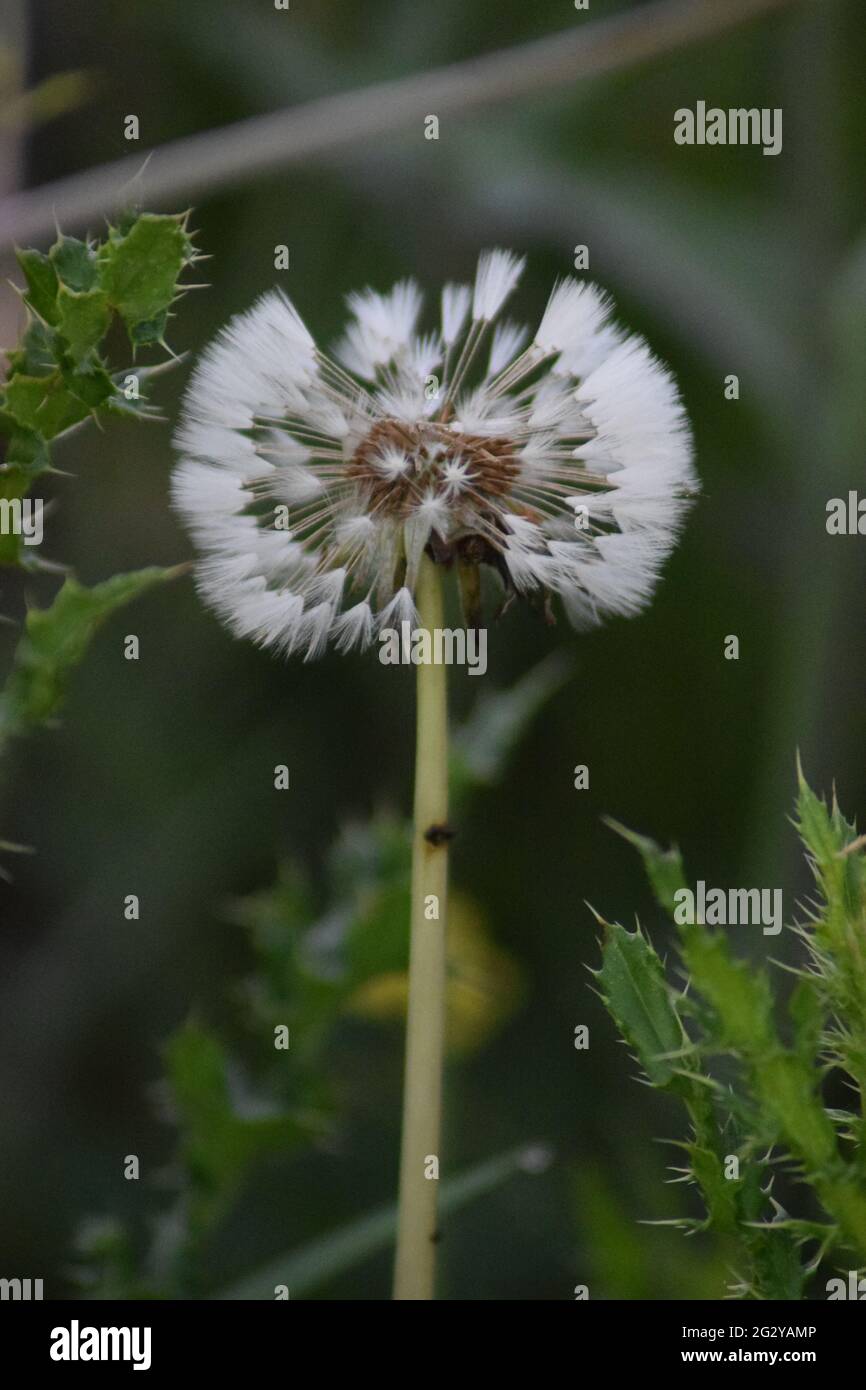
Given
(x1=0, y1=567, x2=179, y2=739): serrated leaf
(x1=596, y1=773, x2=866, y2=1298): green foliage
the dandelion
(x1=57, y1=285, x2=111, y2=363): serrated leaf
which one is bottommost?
(x1=596, y1=773, x2=866, y2=1298): green foliage

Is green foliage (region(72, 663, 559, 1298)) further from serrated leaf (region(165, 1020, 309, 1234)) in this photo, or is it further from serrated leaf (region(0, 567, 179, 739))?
serrated leaf (region(0, 567, 179, 739))

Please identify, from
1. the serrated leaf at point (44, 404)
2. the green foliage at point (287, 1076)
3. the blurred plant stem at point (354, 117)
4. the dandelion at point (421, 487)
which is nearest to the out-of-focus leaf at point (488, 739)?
the green foliage at point (287, 1076)

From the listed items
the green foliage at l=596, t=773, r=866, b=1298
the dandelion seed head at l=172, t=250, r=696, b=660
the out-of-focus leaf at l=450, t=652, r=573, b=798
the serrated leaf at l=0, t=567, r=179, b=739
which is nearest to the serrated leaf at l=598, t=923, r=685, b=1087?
the green foliage at l=596, t=773, r=866, b=1298

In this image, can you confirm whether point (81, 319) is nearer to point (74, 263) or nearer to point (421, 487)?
point (74, 263)

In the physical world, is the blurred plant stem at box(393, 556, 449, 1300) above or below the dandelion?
below

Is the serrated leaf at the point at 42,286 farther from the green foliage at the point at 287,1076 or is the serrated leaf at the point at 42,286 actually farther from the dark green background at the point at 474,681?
the dark green background at the point at 474,681

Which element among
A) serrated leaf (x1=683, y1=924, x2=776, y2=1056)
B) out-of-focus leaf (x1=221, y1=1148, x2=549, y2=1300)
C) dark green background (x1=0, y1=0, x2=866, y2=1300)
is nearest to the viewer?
serrated leaf (x1=683, y1=924, x2=776, y2=1056)

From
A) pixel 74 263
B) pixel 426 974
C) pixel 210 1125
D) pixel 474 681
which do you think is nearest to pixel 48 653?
pixel 74 263
